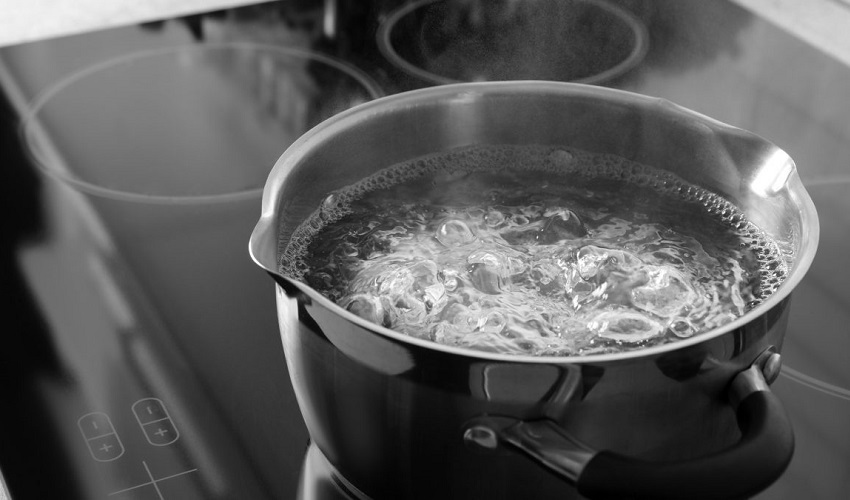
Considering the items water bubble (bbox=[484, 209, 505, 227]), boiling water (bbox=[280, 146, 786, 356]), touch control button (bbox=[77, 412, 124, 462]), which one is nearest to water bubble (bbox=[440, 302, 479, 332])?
boiling water (bbox=[280, 146, 786, 356])

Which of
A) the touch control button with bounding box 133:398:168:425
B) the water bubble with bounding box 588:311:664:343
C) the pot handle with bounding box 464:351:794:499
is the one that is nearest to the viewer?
the pot handle with bounding box 464:351:794:499

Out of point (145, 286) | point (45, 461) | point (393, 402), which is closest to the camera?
point (393, 402)

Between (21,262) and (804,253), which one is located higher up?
(804,253)

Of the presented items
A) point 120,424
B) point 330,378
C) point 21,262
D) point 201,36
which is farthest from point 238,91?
point 330,378

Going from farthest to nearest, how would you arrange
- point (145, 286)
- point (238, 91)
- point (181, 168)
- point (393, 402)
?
point (238, 91), point (181, 168), point (145, 286), point (393, 402)

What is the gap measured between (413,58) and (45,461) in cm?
55

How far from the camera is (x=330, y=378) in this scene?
470 mm

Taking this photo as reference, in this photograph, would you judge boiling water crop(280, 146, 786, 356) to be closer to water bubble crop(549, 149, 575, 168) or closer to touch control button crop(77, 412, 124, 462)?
water bubble crop(549, 149, 575, 168)

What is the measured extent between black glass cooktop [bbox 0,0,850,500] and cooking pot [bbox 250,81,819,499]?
0.35 feet

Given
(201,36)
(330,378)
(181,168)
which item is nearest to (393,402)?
(330,378)

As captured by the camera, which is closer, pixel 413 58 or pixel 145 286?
pixel 145 286

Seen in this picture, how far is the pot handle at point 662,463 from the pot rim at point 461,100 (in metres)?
0.04

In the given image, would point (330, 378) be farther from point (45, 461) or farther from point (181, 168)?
point (181, 168)

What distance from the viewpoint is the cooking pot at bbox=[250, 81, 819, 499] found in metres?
0.41
